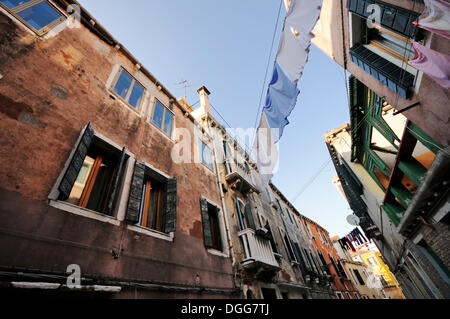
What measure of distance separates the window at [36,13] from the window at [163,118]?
3.44 meters

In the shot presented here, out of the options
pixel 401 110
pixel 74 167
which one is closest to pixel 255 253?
pixel 401 110

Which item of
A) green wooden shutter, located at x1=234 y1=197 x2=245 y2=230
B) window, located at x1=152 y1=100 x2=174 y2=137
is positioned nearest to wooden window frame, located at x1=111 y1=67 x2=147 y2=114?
window, located at x1=152 y1=100 x2=174 y2=137

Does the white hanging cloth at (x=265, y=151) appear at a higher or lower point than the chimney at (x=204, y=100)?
lower

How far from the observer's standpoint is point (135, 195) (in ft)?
15.7

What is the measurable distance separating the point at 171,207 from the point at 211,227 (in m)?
2.64

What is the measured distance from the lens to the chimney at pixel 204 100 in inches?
488

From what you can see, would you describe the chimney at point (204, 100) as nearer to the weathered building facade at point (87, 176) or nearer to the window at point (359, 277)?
the weathered building facade at point (87, 176)

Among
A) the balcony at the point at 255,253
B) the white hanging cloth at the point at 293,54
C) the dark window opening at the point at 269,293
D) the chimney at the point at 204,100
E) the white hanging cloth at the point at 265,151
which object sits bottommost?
the dark window opening at the point at 269,293

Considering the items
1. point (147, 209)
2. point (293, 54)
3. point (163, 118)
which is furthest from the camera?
point (163, 118)

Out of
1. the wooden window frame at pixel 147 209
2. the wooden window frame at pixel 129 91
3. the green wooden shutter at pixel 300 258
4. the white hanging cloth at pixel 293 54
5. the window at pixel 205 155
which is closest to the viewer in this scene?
the white hanging cloth at pixel 293 54

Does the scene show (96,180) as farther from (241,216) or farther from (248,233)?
(241,216)

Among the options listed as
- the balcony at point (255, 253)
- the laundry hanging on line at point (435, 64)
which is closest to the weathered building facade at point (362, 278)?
the balcony at point (255, 253)

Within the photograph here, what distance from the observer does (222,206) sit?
857 cm
